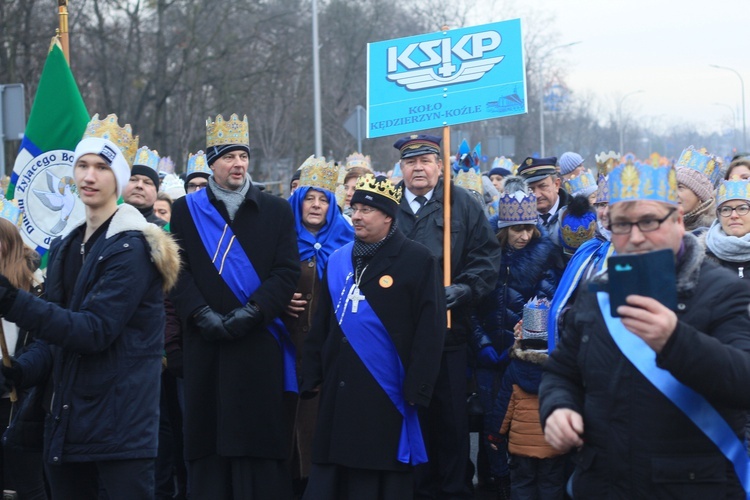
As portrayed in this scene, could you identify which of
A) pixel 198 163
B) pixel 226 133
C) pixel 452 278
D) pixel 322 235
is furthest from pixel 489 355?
pixel 198 163

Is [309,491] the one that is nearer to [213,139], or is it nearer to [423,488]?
[423,488]

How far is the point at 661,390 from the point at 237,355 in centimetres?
328

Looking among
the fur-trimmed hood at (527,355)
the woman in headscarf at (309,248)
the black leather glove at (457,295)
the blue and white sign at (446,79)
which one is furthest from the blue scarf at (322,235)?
the fur-trimmed hood at (527,355)

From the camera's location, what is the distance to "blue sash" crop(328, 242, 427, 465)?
5539 mm

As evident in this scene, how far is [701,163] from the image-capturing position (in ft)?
23.1

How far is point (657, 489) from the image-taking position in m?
3.16

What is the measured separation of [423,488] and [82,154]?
3.27 m

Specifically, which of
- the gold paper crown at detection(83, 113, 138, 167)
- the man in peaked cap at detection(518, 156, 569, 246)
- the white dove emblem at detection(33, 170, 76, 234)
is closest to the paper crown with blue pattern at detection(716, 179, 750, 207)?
the man in peaked cap at detection(518, 156, 569, 246)

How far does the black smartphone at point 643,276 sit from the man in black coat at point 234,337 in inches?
128

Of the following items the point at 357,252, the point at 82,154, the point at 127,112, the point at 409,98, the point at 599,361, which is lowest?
the point at 599,361

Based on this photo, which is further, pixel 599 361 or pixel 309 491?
pixel 309 491

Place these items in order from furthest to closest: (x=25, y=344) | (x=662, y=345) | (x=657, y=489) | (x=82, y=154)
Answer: (x=25, y=344)
(x=82, y=154)
(x=657, y=489)
(x=662, y=345)

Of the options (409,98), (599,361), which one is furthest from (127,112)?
(599,361)

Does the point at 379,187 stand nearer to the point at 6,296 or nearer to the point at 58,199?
the point at 6,296
